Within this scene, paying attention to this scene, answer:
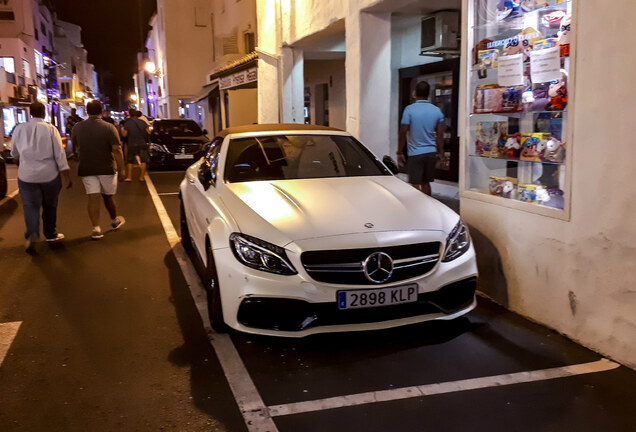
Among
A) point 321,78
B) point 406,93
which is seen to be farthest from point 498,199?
point 321,78

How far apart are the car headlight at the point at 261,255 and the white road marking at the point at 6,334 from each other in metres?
1.93

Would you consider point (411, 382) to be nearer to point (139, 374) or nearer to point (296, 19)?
point (139, 374)

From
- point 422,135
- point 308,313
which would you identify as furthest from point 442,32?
point 308,313

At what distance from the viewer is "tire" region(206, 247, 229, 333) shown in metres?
4.37

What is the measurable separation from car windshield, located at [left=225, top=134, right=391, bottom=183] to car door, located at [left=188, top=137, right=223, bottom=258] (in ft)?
0.75

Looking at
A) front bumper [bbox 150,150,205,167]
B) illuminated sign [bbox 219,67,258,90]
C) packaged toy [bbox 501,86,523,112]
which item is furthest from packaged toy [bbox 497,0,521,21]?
front bumper [bbox 150,150,205,167]

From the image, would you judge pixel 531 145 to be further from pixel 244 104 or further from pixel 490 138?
pixel 244 104

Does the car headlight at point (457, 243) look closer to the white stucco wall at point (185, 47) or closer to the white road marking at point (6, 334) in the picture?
the white road marking at point (6, 334)

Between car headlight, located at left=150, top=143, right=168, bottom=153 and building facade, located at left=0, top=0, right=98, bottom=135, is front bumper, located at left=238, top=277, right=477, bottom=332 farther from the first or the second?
building facade, located at left=0, top=0, right=98, bottom=135

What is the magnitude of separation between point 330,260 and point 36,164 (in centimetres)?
504

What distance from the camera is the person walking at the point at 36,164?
7199 mm

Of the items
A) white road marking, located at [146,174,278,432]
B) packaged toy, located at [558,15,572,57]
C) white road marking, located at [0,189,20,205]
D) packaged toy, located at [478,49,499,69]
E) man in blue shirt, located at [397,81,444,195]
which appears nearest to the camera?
white road marking, located at [146,174,278,432]

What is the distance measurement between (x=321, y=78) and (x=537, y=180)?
42.5ft

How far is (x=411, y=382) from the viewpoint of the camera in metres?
3.76
